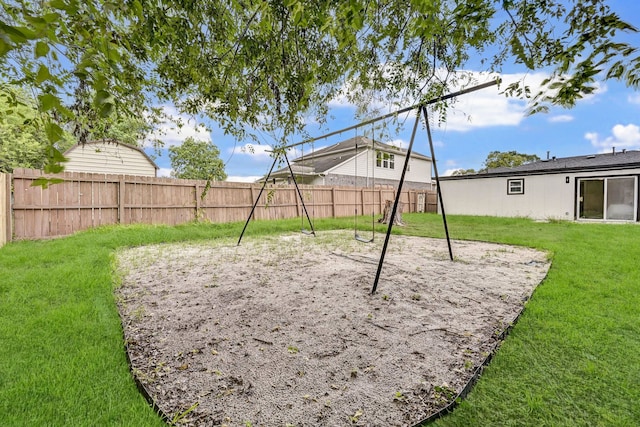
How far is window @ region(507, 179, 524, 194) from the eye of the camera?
13062mm

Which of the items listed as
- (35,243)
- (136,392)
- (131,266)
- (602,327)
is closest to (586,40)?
(602,327)

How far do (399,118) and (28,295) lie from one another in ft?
12.7

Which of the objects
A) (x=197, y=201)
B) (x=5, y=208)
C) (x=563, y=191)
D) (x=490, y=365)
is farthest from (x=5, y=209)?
(x=563, y=191)

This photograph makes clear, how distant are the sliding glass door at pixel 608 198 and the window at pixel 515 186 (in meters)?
1.92

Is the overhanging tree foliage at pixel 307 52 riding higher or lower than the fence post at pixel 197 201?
higher

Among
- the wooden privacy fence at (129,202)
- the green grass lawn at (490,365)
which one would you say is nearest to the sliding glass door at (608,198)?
the wooden privacy fence at (129,202)

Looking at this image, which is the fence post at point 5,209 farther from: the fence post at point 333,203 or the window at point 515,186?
the window at point 515,186

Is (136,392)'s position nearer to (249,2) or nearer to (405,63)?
(249,2)

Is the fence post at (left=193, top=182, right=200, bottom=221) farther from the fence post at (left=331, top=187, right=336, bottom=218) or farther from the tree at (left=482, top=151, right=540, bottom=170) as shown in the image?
the tree at (left=482, top=151, right=540, bottom=170)

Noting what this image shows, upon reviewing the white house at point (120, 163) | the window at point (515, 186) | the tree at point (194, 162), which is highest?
the tree at point (194, 162)

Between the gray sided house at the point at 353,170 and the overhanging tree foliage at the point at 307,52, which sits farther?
the gray sided house at the point at 353,170

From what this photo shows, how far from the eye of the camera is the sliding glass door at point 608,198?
35.2 ft

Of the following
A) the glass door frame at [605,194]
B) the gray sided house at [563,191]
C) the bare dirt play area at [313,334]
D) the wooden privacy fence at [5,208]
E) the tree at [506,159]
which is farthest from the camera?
the tree at [506,159]

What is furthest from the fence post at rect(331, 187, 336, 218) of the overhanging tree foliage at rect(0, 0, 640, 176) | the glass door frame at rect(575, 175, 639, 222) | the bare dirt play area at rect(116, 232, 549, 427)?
the overhanging tree foliage at rect(0, 0, 640, 176)
